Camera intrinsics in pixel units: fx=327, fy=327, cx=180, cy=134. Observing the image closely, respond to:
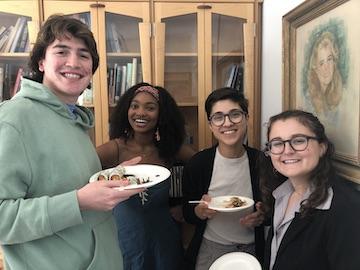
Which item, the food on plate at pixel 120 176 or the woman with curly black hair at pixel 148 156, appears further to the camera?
the woman with curly black hair at pixel 148 156

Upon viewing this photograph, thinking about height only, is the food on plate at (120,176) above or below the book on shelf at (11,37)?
below

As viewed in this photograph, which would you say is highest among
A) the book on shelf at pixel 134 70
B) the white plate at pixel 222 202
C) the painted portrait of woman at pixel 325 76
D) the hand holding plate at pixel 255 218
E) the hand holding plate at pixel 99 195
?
the book on shelf at pixel 134 70

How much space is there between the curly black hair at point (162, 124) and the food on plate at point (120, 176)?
0.55 meters

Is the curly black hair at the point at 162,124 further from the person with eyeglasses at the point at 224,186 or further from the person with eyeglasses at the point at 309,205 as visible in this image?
the person with eyeglasses at the point at 309,205

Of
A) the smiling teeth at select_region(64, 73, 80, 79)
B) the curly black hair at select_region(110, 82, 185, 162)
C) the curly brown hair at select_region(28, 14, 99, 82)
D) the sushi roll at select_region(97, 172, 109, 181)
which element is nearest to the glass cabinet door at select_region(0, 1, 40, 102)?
the curly black hair at select_region(110, 82, 185, 162)

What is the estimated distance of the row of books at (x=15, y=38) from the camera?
1.98 m

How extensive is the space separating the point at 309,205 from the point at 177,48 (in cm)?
142

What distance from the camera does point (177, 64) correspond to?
212 centimetres

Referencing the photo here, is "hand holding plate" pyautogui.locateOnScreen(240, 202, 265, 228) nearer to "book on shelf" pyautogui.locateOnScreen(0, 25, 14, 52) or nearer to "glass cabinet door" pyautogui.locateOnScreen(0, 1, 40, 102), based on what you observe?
"glass cabinet door" pyautogui.locateOnScreen(0, 1, 40, 102)

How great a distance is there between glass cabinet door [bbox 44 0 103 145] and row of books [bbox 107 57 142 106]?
0.30ft

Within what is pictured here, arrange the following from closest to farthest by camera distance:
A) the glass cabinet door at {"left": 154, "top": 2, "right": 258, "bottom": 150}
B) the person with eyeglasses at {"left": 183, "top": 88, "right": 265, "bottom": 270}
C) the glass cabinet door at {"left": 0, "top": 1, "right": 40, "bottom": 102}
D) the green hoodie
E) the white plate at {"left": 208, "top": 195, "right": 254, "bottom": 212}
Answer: the green hoodie → the white plate at {"left": 208, "top": 195, "right": 254, "bottom": 212} → the person with eyeglasses at {"left": 183, "top": 88, "right": 265, "bottom": 270} → the glass cabinet door at {"left": 0, "top": 1, "right": 40, "bottom": 102} → the glass cabinet door at {"left": 154, "top": 2, "right": 258, "bottom": 150}

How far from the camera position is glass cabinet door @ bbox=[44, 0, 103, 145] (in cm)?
195

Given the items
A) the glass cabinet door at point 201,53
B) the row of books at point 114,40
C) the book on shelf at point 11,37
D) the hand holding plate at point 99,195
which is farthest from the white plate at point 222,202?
the book on shelf at point 11,37

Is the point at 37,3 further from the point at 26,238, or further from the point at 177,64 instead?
the point at 26,238
